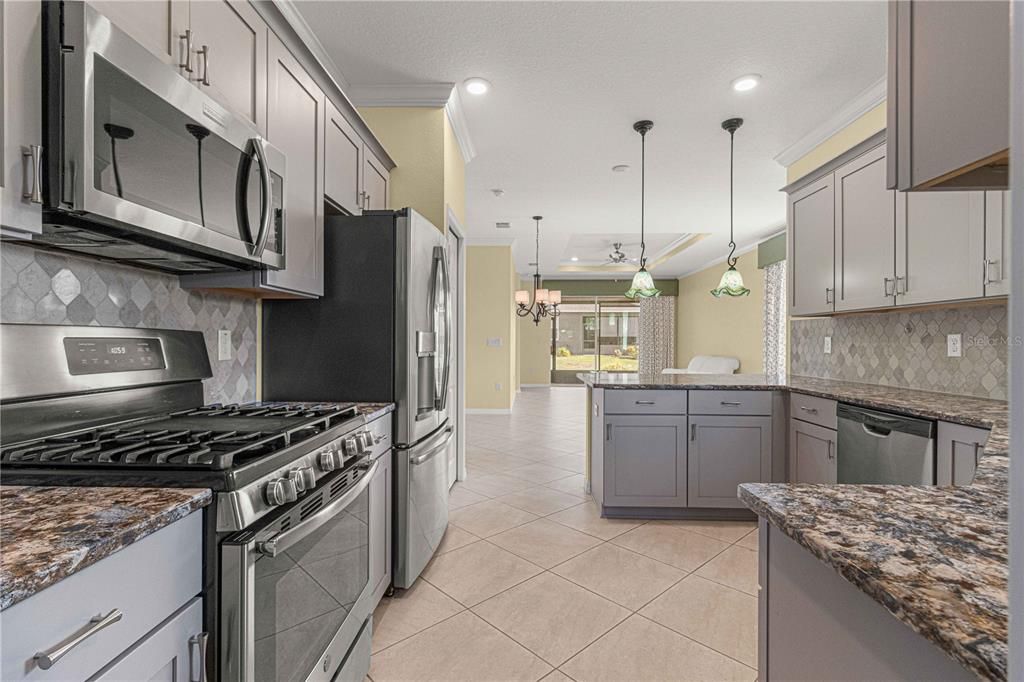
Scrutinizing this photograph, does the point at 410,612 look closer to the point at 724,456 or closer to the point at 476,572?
the point at 476,572

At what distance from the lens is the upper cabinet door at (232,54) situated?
1.42 meters

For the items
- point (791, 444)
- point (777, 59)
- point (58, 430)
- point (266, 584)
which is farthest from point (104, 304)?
point (791, 444)

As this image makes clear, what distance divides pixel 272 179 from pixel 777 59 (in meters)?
2.58

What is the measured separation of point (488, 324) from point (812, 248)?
182 inches

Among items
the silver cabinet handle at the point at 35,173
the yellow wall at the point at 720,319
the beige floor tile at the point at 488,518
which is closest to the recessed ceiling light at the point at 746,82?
the beige floor tile at the point at 488,518

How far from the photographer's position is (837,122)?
128 inches

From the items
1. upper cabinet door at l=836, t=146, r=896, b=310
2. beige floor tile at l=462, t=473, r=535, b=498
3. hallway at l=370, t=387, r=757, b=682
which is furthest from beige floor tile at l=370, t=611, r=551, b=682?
upper cabinet door at l=836, t=146, r=896, b=310

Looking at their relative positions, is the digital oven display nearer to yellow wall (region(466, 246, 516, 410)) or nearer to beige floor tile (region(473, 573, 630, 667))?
beige floor tile (region(473, 573, 630, 667))

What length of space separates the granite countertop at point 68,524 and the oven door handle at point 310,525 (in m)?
0.18

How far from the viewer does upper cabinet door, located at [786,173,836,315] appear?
319cm

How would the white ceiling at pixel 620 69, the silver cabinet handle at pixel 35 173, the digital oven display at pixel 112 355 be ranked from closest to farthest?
the silver cabinet handle at pixel 35 173
the digital oven display at pixel 112 355
the white ceiling at pixel 620 69

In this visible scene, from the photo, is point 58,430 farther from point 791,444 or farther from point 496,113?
point 791,444

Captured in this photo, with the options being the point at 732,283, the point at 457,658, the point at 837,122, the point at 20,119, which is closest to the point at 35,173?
the point at 20,119

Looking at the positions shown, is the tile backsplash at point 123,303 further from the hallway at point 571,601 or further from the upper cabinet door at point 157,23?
the hallway at point 571,601
